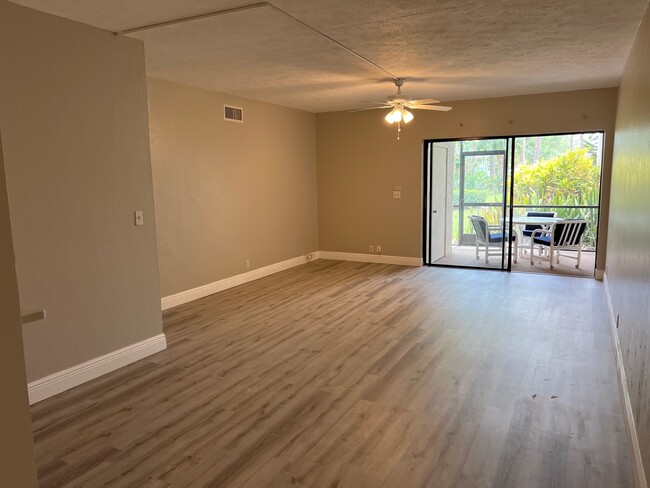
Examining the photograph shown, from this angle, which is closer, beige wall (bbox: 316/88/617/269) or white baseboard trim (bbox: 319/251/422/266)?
beige wall (bbox: 316/88/617/269)

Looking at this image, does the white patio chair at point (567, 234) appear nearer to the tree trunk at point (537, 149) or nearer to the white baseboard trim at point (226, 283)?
the tree trunk at point (537, 149)

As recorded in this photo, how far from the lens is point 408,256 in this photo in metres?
7.82

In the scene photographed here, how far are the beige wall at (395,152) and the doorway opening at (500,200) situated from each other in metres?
0.31

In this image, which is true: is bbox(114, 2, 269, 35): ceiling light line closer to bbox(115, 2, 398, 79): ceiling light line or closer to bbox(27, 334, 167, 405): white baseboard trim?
bbox(115, 2, 398, 79): ceiling light line

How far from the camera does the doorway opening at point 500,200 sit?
307 inches

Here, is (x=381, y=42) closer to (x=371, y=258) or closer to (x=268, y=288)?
(x=268, y=288)

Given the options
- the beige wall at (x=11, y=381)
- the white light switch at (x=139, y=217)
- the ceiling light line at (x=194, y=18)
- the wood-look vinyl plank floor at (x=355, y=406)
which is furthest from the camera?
the white light switch at (x=139, y=217)

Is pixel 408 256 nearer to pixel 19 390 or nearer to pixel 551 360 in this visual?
pixel 551 360

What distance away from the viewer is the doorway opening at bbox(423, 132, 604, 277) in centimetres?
779

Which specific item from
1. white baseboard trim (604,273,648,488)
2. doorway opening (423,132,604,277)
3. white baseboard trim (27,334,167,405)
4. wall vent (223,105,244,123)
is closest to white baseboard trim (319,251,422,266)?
doorway opening (423,132,604,277)

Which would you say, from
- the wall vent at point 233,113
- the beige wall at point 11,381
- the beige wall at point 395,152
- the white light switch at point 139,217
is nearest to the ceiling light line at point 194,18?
the white light switch at point 139,217

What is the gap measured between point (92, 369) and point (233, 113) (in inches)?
153

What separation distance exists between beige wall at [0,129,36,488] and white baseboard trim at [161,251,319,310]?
13.9 feet

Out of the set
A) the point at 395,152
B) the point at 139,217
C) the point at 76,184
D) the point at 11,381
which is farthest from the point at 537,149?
the point at 11,381
